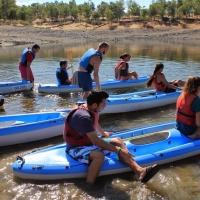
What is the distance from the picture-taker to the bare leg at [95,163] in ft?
15.4

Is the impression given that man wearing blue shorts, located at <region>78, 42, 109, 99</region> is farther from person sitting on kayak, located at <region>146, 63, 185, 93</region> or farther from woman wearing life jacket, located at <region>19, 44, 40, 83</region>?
woman wearing life jacket, located at <region>19, 44, 40, 83</region>

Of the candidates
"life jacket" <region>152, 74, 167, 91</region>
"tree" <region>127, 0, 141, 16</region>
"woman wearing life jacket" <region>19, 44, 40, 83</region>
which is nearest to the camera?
Answer: "life jacket" <region>152, 74, 167, 91</region>

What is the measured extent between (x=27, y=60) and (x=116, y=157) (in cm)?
717

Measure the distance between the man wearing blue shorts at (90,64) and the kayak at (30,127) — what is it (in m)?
1.20

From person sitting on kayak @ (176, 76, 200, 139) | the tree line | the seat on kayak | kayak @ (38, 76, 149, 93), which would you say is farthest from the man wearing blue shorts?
the tree line

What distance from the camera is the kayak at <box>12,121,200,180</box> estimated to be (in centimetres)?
487

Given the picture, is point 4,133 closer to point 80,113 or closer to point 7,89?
point 80,113

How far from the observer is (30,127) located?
21.2 feet

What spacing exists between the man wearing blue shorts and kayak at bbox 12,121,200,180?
7.44ft

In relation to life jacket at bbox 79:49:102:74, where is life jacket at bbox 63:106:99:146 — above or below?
below

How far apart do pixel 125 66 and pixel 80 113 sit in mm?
7596

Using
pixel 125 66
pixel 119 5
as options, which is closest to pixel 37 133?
pixel 125 66

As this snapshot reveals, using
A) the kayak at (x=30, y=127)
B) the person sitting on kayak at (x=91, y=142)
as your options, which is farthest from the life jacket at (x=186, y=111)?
the kayak at (x=30, y=127)

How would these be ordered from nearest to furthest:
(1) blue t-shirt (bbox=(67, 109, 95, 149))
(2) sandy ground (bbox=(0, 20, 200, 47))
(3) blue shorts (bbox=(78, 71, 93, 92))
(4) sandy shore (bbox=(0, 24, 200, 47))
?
(1) blue t-shirt (bbox=(67, 109, 95, 149)) < (3) blue shorts (bbox=(78, 71, 93, 92)) < (2) sandy ground (bbox=(0, 20, 200, 47)) < (4) sandy shore (bbox=(0, 24, 200, 47))
